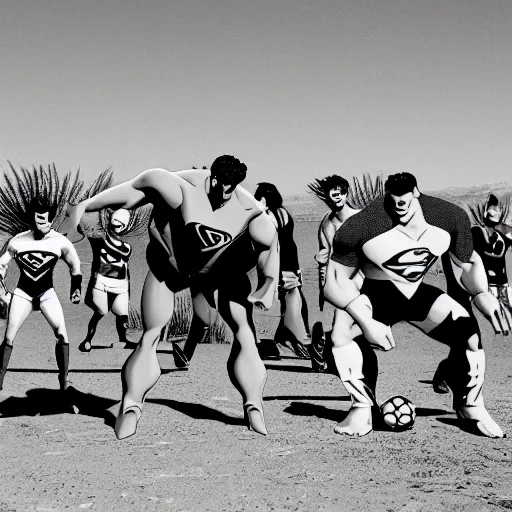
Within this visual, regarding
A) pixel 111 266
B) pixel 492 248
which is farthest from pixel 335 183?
pixel 111 266

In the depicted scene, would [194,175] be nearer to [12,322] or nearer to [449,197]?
[12,322]

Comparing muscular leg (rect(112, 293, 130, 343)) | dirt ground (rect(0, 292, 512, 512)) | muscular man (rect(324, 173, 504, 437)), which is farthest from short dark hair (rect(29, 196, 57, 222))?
muscular leg (rect(112, 293, 130, 343))

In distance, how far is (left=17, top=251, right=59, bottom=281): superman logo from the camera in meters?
6.98

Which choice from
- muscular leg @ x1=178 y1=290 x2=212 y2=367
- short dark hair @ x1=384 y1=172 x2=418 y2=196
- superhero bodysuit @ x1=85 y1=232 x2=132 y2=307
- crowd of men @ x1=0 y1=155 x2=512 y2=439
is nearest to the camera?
short dark hair @ x1=384 y1=172 x2=418 y2=196

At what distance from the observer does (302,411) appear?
21.5ft

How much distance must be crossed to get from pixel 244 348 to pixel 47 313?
201 cm

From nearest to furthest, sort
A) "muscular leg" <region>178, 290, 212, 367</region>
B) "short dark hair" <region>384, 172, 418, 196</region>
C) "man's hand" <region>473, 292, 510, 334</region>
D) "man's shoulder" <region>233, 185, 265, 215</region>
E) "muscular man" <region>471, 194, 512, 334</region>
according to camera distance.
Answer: "short dark hair" <region>384, 172, 418, 196</region> < "man's hand" <region>473, 292, 510, 334</region> < "man's shoulder" <region>233, 185, 265, 215</region> < "muscular leg" <region>178, 290, 212, 367</region> < "muscular man" <region>471, 194, 512, 334</region>

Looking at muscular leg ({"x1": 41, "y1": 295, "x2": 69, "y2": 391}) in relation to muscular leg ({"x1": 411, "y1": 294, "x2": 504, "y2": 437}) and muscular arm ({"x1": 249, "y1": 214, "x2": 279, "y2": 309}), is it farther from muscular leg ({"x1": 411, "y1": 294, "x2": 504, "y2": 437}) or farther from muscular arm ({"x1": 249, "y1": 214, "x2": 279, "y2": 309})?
muscular leg ({"x1": 411, "y1": 294, "x2": 504, "y2": 437})

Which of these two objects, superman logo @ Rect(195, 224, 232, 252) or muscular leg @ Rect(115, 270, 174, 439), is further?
muscular leg @ Rect(115, 270, 174, 439)

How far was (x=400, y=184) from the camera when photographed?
5.38 meters

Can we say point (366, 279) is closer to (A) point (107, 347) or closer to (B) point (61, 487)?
(B) point (61, 487)

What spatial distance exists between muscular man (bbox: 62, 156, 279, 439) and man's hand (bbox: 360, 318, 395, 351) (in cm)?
70

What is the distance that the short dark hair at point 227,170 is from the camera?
18.1 feet

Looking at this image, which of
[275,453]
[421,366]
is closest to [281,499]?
[275,453]
